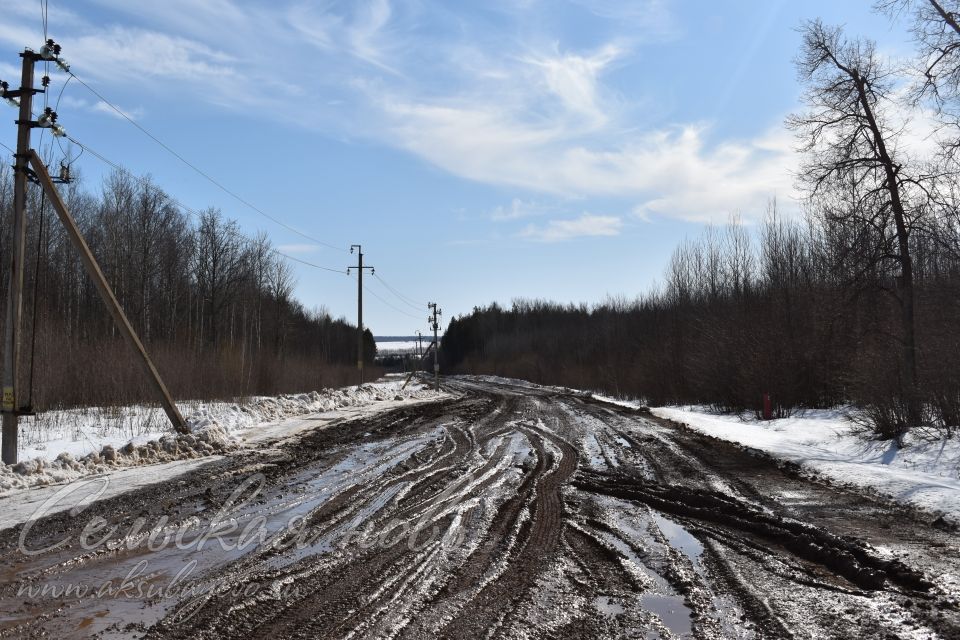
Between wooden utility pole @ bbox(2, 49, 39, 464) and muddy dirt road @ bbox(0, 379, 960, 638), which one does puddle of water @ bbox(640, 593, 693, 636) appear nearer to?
muddy dirt road @ bbox(0, 379, 960, 638)

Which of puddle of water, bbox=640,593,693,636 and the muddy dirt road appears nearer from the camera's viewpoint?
puddle of water, bbox=640,593,693,636

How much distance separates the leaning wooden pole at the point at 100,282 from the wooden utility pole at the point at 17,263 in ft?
1.06

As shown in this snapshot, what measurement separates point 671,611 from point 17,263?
42.0 ft

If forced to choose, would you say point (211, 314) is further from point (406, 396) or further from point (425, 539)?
point (425, 539)

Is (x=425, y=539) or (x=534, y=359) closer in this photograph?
(x=425, y=539)

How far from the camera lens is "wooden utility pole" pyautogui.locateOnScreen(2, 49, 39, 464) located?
39.4ft

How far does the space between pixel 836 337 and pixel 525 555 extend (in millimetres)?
24320

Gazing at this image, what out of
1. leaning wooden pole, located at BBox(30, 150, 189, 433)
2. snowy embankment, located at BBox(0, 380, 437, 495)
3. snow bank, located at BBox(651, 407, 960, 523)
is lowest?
snow bank, located at BBox(651, 407, 960, 523)

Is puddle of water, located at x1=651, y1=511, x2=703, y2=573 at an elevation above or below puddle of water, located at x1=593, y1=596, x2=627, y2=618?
below

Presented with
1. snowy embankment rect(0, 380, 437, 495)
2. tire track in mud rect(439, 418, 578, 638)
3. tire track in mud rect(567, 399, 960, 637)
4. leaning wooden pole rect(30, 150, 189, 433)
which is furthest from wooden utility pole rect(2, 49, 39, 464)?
tire track in mud rect(567, 399, 960, 637)

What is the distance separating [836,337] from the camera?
86.3 feet

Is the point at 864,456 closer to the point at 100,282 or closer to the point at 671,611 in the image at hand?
the point at 671,611

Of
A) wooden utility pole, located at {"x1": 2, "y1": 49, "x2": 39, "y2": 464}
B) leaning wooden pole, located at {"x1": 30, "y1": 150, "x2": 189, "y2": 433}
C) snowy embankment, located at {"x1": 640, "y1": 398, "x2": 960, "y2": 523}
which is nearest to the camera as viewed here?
snowy embankment, located at {"x1": 640, "y1": 398, "x2": 960, "y2": 523}

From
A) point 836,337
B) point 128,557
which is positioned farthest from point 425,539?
point 836,337
